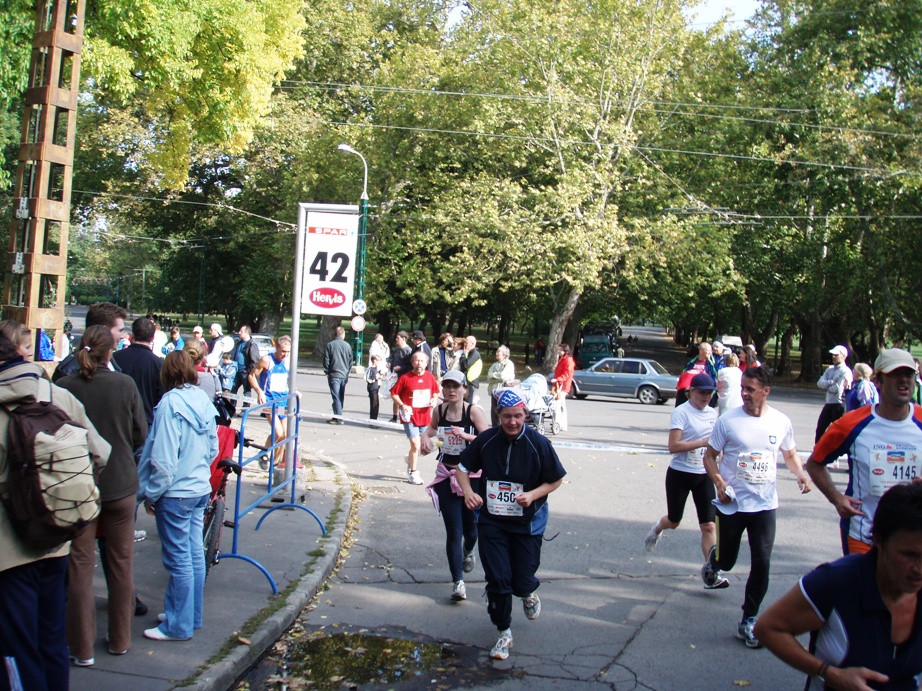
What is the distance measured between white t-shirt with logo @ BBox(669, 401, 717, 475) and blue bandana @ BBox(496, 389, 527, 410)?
181 centimetres

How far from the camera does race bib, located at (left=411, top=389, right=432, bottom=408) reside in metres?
10.9

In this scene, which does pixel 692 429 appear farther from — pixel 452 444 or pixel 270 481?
pixel 270 481

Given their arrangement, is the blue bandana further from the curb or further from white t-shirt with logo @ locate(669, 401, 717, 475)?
the curb

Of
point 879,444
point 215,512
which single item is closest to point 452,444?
point 215,512

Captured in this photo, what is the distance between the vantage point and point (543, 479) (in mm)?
5582

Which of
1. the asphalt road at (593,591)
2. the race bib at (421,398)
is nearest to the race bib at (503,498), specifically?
the asphalt road at (593,591)

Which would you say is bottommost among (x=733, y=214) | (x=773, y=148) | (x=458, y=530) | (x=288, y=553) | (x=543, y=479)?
(x=288, y=553)

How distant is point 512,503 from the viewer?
554cm

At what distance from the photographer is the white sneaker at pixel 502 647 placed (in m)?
5.40

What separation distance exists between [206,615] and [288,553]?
1753 millimetres

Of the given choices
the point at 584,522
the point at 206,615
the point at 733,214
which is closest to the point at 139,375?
the point at 206,615

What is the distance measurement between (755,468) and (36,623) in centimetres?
422

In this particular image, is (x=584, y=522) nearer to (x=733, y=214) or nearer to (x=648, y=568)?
(x=648, y=568)

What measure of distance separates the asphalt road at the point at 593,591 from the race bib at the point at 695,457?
99cm
